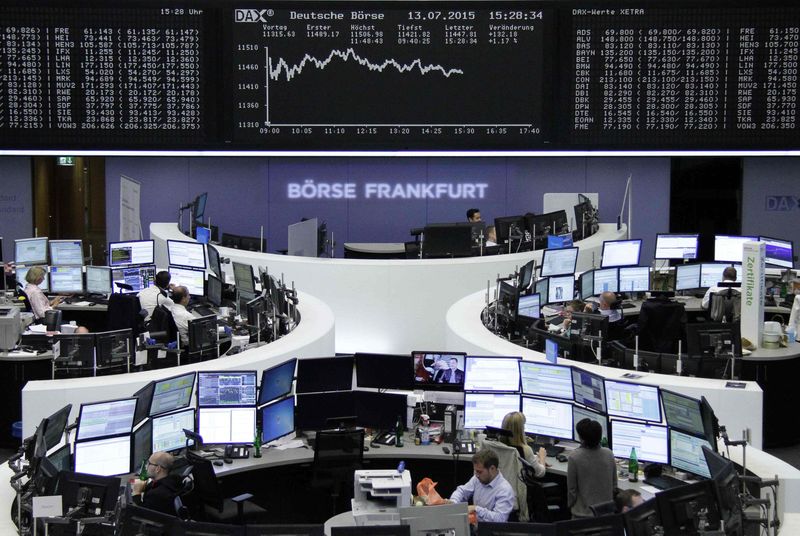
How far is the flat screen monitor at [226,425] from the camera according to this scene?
8031mm

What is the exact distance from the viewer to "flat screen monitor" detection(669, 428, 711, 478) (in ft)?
23.7

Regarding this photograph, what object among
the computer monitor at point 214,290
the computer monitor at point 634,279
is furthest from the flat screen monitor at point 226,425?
the computer monitor at point 634,279

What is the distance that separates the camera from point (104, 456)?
725 centimetres

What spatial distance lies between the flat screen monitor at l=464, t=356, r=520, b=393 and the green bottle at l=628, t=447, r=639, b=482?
1.04m

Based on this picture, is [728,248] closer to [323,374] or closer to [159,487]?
[323,374]

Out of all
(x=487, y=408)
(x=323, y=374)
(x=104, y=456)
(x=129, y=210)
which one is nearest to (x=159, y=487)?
(x=104, y=456)

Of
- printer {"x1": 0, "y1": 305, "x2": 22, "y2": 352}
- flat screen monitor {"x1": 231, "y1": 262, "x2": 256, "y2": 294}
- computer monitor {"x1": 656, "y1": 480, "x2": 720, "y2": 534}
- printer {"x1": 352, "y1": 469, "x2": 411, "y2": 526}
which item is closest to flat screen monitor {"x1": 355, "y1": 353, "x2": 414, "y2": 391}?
printer {"x1": 352, "y1": 469, "x2": 411, "y2": 526}

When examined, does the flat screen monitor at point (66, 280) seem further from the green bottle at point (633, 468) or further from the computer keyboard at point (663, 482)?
the computer keyboard at point (663, 482)

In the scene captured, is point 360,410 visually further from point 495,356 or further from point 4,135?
point 4,135

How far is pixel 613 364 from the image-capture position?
9.46 metres

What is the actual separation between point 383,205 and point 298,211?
3.75 feet

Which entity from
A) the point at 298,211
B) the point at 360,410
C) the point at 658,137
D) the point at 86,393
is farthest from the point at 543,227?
the point at 86,393

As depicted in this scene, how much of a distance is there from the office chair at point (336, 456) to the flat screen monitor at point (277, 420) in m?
0.36

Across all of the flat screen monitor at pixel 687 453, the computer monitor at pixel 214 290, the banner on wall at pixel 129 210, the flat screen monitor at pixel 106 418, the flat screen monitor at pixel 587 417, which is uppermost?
the banner on wall at pixel 129 210
